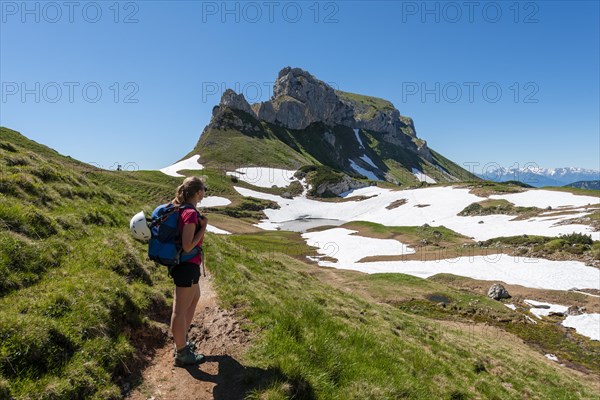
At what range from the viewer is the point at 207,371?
7020 mm

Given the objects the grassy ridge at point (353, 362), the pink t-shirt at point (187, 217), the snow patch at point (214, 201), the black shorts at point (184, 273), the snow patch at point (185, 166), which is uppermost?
the snow patch at point (185, 166)

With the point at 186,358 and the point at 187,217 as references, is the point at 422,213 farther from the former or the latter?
the point at 187,217

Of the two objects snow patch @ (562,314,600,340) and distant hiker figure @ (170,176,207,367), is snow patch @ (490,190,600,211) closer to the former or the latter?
snow patch @ (562,314,600,340)

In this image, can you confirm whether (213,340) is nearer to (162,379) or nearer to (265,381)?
(162,379)

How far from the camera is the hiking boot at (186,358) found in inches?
281

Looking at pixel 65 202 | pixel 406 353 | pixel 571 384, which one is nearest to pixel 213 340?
pixel 406 353

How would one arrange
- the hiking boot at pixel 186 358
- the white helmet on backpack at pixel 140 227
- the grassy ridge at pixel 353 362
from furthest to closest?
the hiking boot at pixel 186 358 < the grassy ridge at pixel 353 362 < the white helmet on backpack at pixel 140 227

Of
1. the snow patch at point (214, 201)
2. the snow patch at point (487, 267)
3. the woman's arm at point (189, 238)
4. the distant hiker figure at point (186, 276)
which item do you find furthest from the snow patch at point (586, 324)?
the snow patch at point (214, 201)

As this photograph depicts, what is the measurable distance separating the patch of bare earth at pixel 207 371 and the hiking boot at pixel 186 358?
10 centimetres

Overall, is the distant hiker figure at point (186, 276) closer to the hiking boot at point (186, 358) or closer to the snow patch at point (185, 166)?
the hiking boot at point (186, 358)

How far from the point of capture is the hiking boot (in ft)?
23.5

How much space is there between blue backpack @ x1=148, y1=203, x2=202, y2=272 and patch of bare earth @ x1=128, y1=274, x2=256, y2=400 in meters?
2.38

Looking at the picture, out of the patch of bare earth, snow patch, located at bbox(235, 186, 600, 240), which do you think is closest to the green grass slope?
the patch of bare earth

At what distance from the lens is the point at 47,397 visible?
5.10 meters
